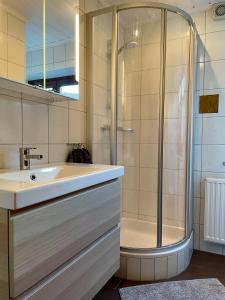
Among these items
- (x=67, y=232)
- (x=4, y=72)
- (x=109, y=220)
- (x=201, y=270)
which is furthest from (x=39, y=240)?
(x=201, y=270)

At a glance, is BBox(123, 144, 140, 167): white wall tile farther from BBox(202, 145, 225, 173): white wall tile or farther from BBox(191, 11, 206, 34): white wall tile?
BBox(191, 11, 206, 34): white wall tile

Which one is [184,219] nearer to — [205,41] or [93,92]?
[93,92]

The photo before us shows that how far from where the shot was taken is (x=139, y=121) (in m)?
2.20

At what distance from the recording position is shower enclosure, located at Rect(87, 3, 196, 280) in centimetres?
179

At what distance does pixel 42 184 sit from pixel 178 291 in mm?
1268

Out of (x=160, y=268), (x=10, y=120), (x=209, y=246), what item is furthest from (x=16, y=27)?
(x=209, y=246)

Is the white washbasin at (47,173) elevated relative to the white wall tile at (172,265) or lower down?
elevated

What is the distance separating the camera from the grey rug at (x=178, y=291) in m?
1.46

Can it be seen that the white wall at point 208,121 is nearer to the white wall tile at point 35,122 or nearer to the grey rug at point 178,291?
the grey rug at point 178,291

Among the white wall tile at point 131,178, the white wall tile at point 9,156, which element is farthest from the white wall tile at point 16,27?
the white wall tile at point 131,178

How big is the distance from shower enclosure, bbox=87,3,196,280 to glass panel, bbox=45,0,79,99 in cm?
24

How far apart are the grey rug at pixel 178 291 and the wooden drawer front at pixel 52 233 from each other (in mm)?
654

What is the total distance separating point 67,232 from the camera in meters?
0.88

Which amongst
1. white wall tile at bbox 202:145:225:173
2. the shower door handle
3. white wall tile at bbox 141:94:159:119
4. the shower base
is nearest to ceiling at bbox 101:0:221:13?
white wall tile at bbox 141:94:159:119
